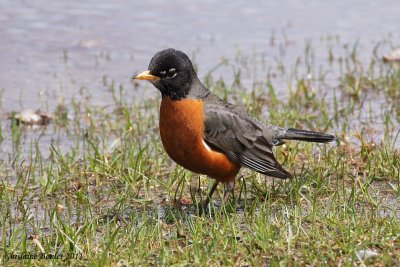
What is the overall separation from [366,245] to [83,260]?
1504 millimetres

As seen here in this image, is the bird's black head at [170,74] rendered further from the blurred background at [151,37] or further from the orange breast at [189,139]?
the blurred background at [151,37]

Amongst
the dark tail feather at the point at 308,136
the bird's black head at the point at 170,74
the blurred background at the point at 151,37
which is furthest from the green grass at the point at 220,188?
the bird's black head at the point at 170,74

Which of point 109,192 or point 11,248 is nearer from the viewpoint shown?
point 11,248

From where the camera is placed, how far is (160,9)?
36.3 feet

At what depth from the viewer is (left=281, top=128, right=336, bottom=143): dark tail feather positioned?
247 inches

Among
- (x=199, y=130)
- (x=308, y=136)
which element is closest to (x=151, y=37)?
(x=308, y=136)

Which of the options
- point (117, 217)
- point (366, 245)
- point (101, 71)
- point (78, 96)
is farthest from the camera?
point (101, 71)

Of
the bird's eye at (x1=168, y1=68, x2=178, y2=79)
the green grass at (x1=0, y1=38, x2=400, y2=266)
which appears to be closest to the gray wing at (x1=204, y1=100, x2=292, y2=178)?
the green grass at (x1=0, y1=38, x2=400, y2=266)

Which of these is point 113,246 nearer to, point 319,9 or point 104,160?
point 104,160

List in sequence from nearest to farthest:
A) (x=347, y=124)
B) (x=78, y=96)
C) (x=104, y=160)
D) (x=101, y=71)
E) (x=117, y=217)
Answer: (x=117, y=217) < (x=104, y=160) < (x=347, y=124) < (x=78, y=96) < (x=101, y=71)

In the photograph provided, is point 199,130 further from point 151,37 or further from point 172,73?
point 151,37

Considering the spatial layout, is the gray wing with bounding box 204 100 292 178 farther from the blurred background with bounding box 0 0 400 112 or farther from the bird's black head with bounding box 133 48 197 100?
the blurred background with bounding box 0 0 400 112

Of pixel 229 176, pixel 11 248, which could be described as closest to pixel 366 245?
pixel 229 176

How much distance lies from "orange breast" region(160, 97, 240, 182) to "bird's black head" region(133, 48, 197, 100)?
63mm
